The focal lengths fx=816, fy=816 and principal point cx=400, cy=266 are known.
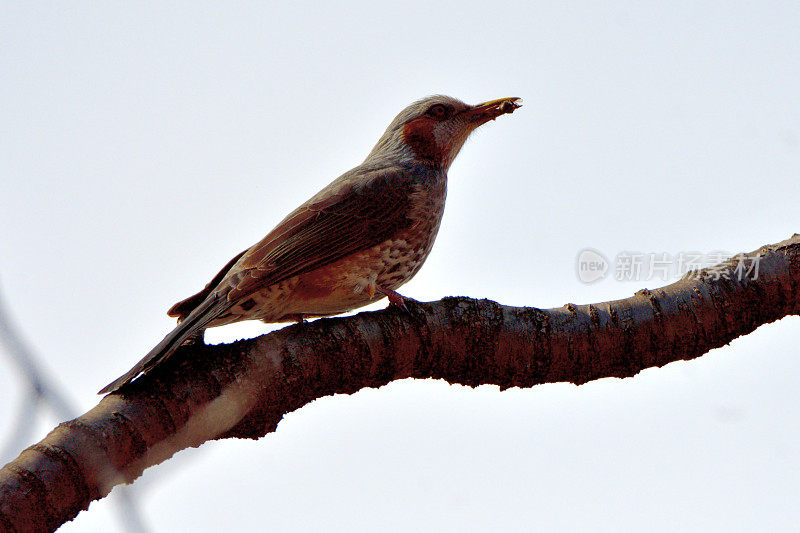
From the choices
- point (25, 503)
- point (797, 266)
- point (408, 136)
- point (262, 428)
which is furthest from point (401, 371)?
point (408, 136)

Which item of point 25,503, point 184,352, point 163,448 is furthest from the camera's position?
point 184,352

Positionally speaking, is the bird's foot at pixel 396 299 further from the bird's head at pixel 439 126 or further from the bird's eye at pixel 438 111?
the bird's eye at pixel 438 111

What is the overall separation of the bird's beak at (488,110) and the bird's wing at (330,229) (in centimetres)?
85

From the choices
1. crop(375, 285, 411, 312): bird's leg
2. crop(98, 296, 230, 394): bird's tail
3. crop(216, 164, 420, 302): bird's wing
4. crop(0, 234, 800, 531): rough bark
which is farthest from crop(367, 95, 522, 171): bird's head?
crop(0, 234, 800, 531): rough bark

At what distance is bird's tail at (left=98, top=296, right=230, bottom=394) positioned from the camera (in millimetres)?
2746

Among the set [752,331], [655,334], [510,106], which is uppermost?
[510,106]

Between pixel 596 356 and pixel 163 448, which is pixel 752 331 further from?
pixel 163 448

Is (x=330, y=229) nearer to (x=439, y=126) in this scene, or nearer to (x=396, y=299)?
(x=396, y=299)

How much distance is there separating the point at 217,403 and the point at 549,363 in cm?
130

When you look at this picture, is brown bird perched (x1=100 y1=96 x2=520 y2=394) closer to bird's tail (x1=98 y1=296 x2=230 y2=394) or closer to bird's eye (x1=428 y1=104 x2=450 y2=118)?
bird's tail (x1=98 y1=296 x2=230 y2=394)

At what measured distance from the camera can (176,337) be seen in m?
3.07

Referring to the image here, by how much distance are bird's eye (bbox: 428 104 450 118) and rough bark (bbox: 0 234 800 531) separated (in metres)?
2.13

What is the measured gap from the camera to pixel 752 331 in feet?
11.1

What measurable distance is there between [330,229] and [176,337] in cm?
119
